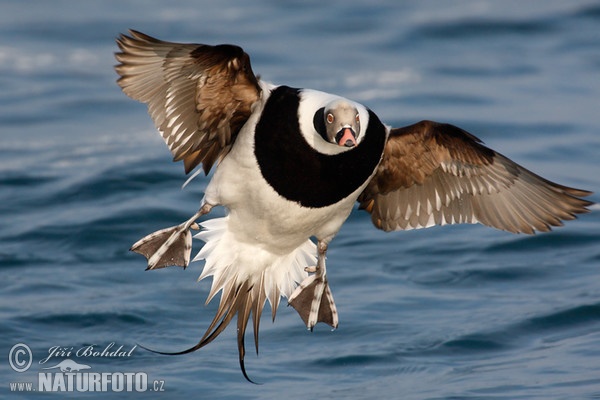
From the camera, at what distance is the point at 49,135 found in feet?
35.3

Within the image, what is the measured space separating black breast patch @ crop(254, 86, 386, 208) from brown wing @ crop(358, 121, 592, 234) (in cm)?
27

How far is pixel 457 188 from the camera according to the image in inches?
242

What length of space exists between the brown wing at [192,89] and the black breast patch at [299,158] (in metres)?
0.14

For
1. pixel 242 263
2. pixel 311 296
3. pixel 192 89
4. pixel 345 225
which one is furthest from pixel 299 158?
pixel 345 225

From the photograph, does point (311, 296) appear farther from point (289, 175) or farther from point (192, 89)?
point (192, 89)

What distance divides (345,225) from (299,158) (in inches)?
142

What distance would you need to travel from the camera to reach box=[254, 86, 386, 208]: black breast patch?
550cm

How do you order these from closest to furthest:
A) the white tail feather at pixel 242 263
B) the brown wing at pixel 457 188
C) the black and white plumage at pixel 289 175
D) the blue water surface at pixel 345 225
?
the black and white plumage at pixel 289 175 < the brown wing at pixel 457 188 < the white tail feather at pixel 242 263 < the blue water surface at pixel 345 225

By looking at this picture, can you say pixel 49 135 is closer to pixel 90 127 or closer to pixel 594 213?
pixel 90 127

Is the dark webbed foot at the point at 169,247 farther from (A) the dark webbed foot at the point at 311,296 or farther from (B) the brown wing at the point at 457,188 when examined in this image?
(B) the brown wing at the point at 457,188

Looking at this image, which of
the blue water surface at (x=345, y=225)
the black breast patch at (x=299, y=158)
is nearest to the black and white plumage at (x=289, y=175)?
the black breast patch at (x=299, y=158)

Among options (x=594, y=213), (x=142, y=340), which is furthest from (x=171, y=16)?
(x=142, y=340)

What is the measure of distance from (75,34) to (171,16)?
107 cm

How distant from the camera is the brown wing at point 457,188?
19.2ft
